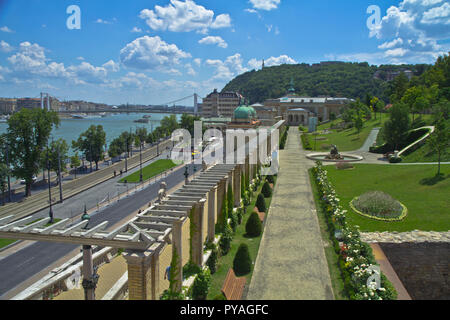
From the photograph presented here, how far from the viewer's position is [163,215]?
14.1m

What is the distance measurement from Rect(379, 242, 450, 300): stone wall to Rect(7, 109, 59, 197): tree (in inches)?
1611

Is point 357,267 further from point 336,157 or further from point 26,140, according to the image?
point 26,140

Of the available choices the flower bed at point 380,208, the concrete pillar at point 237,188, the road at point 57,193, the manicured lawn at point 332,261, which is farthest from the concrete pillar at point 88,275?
the road at point 57,193

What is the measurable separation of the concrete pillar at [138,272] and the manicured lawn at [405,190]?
16595mm

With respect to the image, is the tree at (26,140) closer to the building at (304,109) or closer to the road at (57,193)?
the road at (57,193)

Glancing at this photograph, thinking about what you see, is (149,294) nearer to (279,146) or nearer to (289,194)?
(289,194)

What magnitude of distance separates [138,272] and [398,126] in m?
49.8

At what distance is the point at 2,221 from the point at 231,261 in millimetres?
10378

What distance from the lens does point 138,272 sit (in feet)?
33.0

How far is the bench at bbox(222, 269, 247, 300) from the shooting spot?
521 inches

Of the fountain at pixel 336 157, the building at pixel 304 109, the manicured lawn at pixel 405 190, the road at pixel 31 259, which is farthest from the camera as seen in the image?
the building at pixel 304 109

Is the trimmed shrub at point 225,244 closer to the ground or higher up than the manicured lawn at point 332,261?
higher up

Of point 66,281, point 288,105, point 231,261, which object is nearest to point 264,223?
point 231,261

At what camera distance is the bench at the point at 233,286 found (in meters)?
13.2
